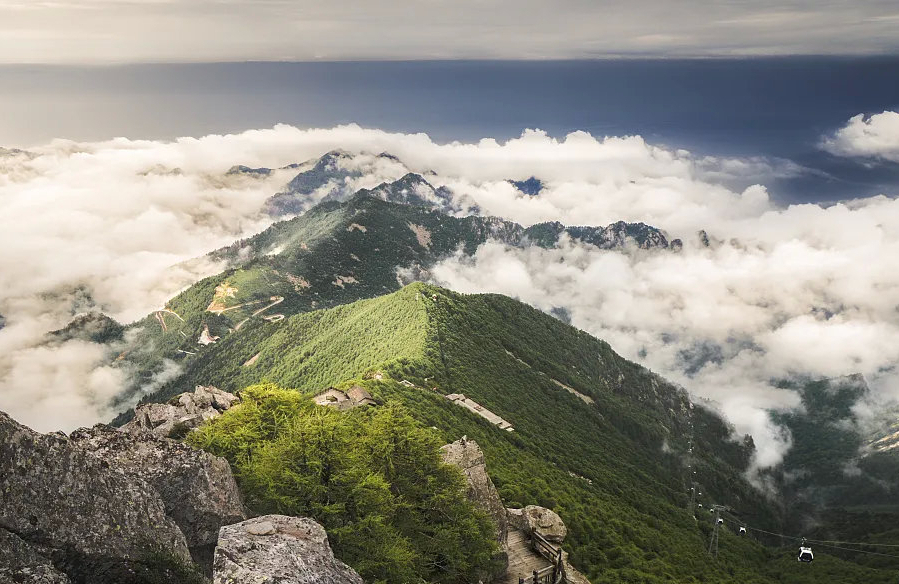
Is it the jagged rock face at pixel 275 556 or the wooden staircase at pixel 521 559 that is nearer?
the jagged rock face at pixel 275 556

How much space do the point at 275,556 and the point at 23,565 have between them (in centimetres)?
852

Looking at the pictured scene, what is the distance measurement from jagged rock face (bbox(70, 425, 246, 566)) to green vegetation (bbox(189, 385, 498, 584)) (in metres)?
3.48

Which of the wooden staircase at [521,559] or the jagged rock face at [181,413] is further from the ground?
the wooden staircase at [521,559]

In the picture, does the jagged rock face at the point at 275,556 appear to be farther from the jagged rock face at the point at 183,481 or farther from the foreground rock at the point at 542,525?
the foreground rock at the point at 542,525

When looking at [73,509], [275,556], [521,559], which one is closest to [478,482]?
[521,559]

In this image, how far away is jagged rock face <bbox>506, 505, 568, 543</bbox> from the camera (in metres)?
56.0

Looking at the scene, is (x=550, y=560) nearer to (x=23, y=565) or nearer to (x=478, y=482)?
(x=478, y=482)

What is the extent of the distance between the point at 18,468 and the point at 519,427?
450 ft

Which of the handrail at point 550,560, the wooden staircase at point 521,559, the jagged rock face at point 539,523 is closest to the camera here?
the handrail at point 550,560

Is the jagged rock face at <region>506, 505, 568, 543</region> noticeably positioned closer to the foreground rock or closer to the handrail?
the foreground rock

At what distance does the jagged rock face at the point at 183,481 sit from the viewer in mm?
28812

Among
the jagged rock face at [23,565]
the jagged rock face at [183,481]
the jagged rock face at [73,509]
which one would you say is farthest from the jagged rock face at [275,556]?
the jagged rock face at [23,565]

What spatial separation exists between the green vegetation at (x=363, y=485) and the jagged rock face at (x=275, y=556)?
24.2 ft

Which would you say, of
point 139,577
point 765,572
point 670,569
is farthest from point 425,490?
point 765,572
